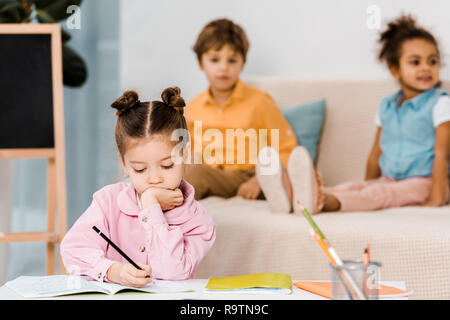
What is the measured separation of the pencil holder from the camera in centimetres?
52

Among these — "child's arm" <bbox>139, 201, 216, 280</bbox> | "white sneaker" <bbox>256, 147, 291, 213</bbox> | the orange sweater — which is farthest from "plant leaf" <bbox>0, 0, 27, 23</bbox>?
"child's arm" <bbox>139, 201, 216, 280</bbox>

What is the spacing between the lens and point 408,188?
1284 millimetres

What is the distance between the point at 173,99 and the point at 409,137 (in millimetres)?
798

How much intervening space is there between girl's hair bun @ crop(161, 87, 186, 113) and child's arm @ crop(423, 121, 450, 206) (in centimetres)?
74

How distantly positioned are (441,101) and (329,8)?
365mm

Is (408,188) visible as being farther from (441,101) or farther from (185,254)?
(185,254)

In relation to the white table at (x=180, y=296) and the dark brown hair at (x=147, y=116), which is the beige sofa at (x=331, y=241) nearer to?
the dark brown hair at (x=147, y=116)

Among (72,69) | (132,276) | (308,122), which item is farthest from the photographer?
(72,69)

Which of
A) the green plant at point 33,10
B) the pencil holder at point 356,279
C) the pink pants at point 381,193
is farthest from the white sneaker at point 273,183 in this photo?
the green plant at point 33,10

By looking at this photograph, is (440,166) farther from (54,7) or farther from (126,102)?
(54,7)

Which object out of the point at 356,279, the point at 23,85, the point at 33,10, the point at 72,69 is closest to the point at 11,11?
the point at 33,10

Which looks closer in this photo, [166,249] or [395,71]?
[166,249]

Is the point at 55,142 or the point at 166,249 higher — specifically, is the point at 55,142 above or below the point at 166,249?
above

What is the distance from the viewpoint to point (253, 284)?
0.62 metres
